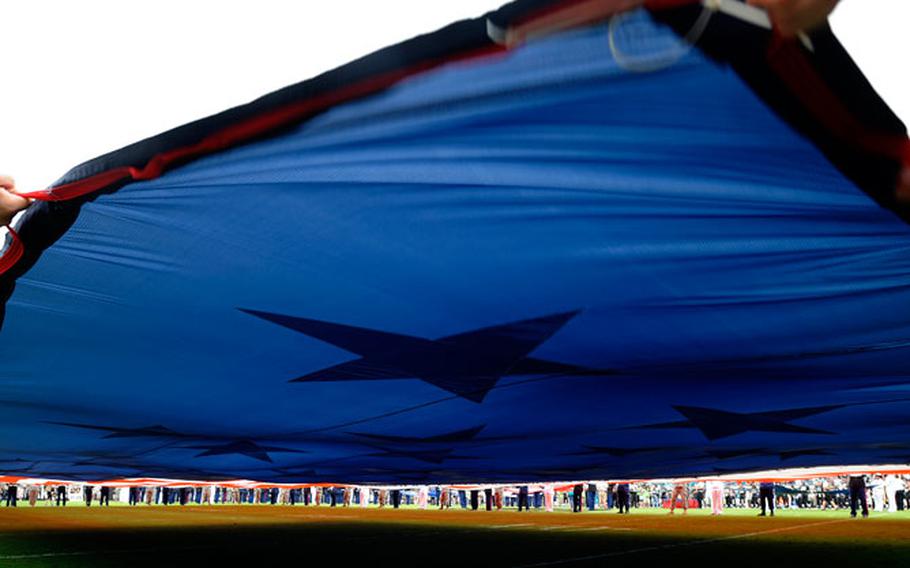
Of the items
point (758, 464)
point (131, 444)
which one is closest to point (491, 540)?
point (758, 464)

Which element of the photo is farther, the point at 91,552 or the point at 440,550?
the point at 440,550

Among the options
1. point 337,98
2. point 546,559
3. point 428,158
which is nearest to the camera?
point 337,98

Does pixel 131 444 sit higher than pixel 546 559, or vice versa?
pixel 131 444

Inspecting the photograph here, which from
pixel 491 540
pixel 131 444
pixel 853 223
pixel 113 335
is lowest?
pixel 491 540

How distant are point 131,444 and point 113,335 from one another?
154 inches

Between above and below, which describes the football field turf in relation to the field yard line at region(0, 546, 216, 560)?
above

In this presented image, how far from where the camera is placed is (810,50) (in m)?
1.50

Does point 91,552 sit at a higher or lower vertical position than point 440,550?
lower

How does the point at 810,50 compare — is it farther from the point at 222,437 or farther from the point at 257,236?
the point at 222,437

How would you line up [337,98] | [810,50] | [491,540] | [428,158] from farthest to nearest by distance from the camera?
[491,540], [428,158], [337,98], [810,50]

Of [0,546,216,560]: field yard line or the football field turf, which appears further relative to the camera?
[0,546,216,560]: field yard line

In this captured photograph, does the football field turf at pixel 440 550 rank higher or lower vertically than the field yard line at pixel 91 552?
higher

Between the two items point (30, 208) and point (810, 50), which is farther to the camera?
point (30, 208)

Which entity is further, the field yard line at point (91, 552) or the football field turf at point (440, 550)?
the field yard line at point (91, 552)
